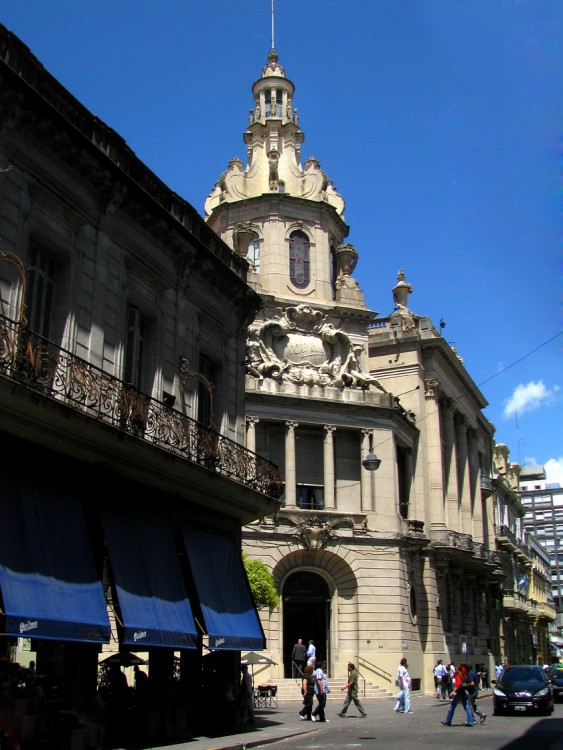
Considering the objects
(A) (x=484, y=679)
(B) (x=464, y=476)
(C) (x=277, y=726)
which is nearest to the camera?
(C) (x=277, y=726)

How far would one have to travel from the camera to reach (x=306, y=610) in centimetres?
3941

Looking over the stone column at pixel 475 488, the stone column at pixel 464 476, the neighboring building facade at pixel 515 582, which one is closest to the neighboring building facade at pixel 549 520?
the neighboring building facade at pixel 515 582

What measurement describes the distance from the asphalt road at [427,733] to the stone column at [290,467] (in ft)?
41.7

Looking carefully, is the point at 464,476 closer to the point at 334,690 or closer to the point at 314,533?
the point at 314,533

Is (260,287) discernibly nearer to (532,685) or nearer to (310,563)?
(310,563)

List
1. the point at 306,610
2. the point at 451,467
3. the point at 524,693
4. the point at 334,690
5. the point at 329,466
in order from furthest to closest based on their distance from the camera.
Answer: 1. the point at 451,467
2. the point at 329,466
3. the point at 306,610
4. the point at 334,690
5. the point at 524,693

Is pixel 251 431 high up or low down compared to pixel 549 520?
down

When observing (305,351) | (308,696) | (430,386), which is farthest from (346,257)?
(308,696)

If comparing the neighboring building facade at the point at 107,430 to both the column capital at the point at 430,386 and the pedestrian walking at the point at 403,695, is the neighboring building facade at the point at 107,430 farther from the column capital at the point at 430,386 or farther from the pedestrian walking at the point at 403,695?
the column capital at the point at 430,386

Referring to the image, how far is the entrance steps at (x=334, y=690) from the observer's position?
33.2 m

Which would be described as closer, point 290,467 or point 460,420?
point 290,467

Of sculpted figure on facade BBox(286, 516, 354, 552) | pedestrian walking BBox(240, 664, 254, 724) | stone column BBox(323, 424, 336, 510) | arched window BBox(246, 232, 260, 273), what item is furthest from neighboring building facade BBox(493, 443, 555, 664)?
pedestrian walking BBox(240, 664, 254, 724)

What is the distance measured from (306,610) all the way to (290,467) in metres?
6.70

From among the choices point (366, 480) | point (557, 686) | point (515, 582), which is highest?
point (366, 480)
